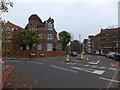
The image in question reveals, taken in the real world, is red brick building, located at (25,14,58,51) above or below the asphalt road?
above

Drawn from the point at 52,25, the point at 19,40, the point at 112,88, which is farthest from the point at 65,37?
the point at 112,88

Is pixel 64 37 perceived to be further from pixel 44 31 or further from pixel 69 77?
pixel 69 77

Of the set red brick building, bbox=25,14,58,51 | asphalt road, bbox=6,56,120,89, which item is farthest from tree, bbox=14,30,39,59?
asphalt road, bbox=6,56,120,89

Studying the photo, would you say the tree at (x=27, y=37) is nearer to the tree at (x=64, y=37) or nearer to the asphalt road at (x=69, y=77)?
the asphalt road at (x=69, y=77)

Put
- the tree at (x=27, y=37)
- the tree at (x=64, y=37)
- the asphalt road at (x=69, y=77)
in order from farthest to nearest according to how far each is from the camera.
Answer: the tree at (x=64, y=37) → the tree at (x=27, y=37) → the asphalt road at (x=69, y=77)

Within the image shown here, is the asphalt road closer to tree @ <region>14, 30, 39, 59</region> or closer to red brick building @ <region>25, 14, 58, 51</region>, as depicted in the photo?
tree @ <region>14, 30, 39, 59</region>

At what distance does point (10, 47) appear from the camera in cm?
7200

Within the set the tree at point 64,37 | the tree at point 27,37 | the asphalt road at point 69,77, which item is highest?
the tree at point 64,37

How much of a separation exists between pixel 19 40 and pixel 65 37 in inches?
1672

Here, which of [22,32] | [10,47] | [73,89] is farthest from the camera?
[10,47]

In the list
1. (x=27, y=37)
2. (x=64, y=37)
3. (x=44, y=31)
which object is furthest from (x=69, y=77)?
(x=64, y=37)

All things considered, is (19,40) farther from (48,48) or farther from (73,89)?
(73,89)

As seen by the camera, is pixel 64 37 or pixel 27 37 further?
pixel 64 37

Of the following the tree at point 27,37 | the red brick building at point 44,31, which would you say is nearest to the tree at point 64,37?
the red brick building at point 44,31
